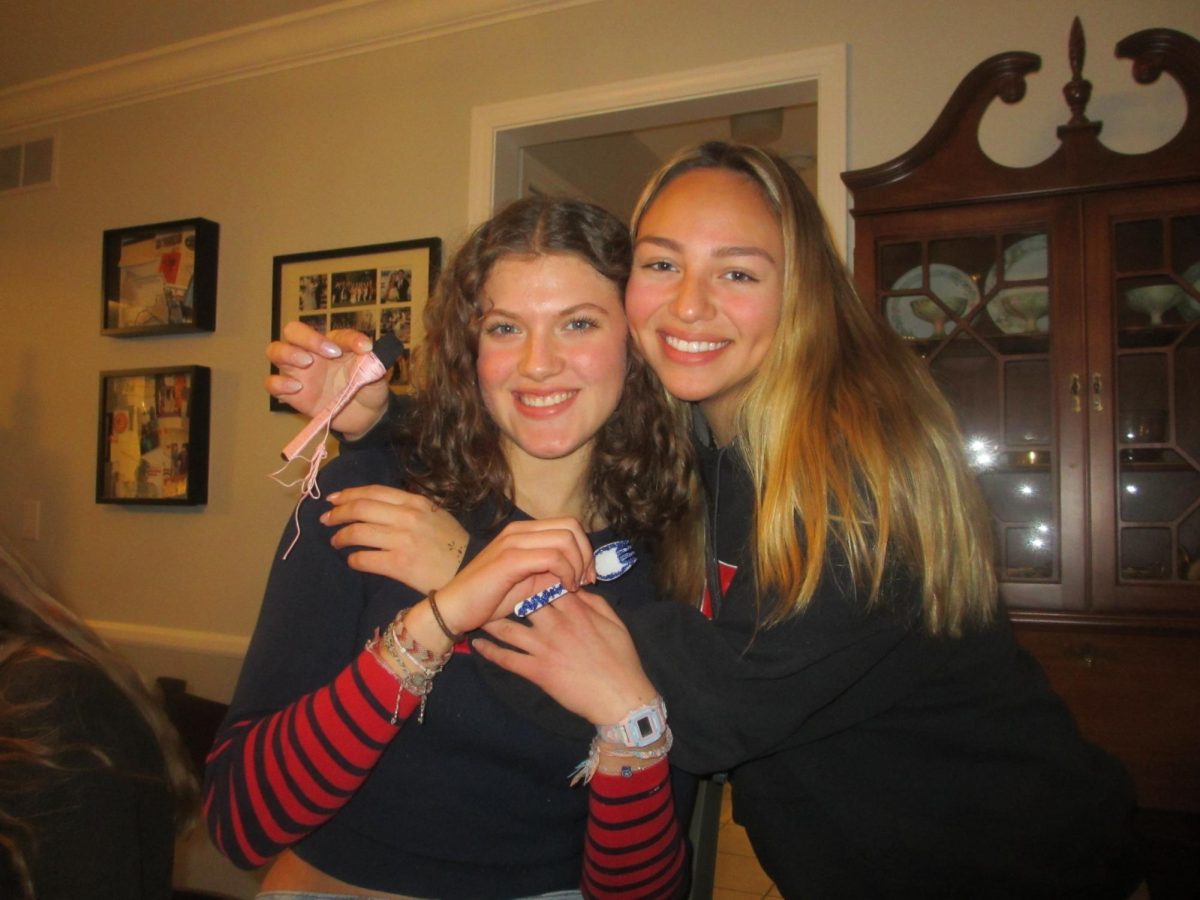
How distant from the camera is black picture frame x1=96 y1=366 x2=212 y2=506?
113 inches

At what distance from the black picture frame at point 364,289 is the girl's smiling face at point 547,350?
143cm

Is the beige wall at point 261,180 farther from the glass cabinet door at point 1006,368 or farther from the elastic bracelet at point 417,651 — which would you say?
the elastic bracelet at point 417,651

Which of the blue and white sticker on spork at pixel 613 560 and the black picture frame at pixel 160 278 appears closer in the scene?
the blue and white sticker on spork at pixel 613 560

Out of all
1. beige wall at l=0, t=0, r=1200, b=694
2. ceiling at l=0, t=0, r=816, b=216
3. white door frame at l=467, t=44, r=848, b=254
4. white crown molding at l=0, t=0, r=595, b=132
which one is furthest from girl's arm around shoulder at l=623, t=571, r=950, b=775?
white crown molding at l=0, t=0, r=595, b=132

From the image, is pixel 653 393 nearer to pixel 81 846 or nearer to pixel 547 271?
pixel 547 271

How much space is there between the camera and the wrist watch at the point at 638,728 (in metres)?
0.90

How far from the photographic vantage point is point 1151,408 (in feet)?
5.52

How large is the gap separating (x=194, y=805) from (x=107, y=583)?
7.99 feet

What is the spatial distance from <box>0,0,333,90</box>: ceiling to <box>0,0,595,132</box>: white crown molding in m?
0.04

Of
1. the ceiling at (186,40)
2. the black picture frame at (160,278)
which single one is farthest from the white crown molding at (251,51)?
the black picture frame at (160,278)

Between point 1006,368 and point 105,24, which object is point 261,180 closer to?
point 105,24

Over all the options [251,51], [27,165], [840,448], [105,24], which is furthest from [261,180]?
[840,448]

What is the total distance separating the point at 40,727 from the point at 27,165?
3400 millimetres

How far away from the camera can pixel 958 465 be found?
1.04 m
